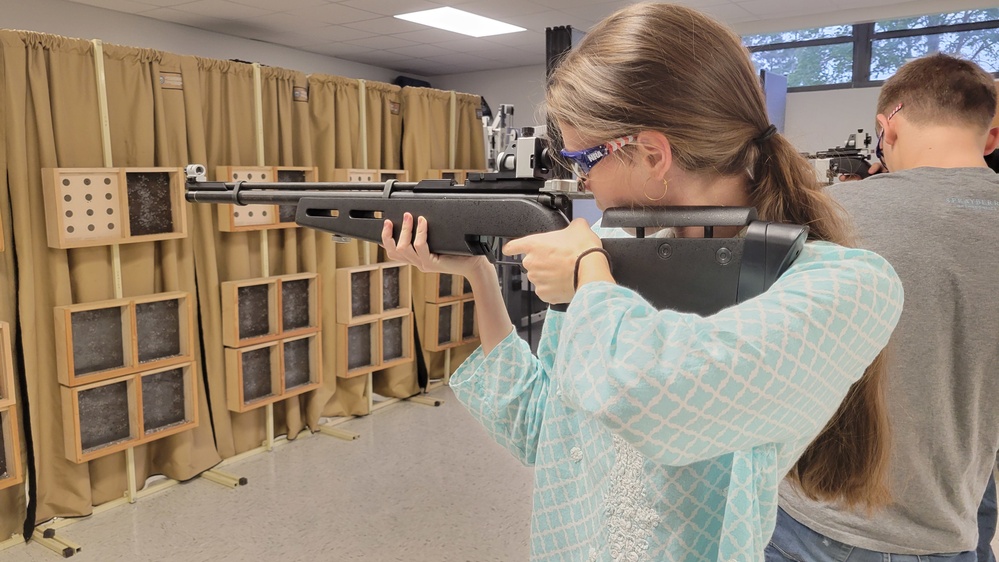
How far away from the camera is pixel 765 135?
0.89m

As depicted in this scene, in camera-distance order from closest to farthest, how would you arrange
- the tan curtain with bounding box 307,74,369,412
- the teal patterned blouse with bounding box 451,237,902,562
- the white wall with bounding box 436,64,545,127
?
the teal patterned blouse with bounding box 451,237,902,562
the tan curtain with bounding box 307,74,369,412
the white wall with bounding box 436,64,545,127

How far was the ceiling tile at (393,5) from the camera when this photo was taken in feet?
19.8

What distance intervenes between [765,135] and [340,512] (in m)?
2.84

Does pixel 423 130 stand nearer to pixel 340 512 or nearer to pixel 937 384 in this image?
pixel 340 512

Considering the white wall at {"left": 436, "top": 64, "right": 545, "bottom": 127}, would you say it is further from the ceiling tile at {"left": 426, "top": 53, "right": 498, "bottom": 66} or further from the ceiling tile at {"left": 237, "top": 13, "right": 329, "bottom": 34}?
the ceiling tile at {"left": 237, "top": 13, "right": 329, "bottom": 34}

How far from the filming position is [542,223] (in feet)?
3.56

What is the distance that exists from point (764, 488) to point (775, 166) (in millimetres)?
416

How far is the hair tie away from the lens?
0.89m

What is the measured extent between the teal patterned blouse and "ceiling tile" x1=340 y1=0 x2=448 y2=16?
19.1ft

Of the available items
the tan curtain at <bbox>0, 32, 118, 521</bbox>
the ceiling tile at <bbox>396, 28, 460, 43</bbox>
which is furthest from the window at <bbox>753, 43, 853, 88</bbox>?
the tan curtain at <bbox>0, 32, 118, 521</bbox>

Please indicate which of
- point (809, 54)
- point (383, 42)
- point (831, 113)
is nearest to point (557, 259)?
point (831, 113)

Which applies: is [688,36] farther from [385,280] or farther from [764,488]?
[385,280]

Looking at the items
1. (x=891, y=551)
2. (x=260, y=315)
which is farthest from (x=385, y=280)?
(x=891, y=551)

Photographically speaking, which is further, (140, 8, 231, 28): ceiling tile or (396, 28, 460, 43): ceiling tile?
(396, 28, 460, 43): ceiling tile
